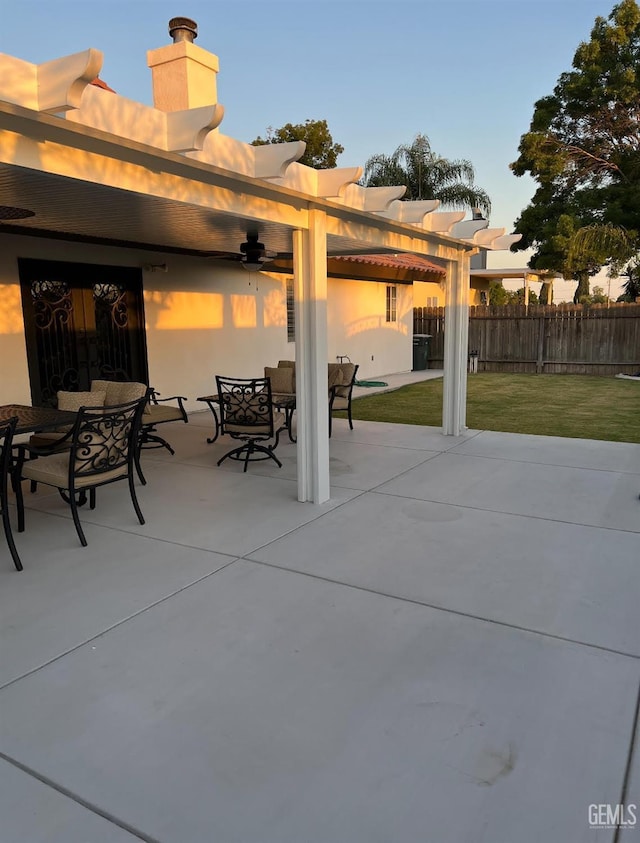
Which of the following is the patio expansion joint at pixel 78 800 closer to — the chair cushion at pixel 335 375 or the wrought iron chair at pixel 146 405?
the wrought iron chair at pixel 146 405

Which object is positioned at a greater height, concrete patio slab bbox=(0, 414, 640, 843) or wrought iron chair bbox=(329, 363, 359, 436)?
wrought iron chair bbox=(329, 363, 359, 436)

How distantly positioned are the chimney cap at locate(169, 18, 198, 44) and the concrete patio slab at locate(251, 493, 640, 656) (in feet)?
12.6

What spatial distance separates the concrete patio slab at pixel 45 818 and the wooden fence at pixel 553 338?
17.3 m

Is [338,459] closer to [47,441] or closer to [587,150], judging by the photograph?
[47,441]

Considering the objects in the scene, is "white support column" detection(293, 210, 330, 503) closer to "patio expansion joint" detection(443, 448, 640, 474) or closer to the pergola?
the pergola

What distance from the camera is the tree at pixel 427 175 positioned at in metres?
23.0

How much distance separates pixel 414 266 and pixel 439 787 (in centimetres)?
1568

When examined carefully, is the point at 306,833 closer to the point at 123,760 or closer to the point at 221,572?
the point at 123,760

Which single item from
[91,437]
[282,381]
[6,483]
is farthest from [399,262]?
[6,483]

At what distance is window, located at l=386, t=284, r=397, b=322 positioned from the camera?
1661 centimetres

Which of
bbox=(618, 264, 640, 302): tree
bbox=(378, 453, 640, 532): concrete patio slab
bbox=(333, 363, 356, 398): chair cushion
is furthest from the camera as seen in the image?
bbox=(618, 264, 640, 302): tree

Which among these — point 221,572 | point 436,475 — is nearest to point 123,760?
point 221,572

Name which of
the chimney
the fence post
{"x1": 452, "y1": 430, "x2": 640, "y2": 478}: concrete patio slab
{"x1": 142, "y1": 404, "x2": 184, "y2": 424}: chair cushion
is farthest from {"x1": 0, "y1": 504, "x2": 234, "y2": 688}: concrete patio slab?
the fence post

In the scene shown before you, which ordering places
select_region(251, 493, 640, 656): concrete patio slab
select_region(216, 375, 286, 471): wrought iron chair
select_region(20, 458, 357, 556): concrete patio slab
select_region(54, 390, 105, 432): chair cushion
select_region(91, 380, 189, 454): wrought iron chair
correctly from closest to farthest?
select_region(251, 493, 640, 656): concrete patio slab, select_region(20, 458, 357, 556): concrete patio slab, select_region(54, 390, 105, 432): chair cushion, select_region(91, 380, 189, 454): wrought iron chair, select_region(216, 375, 286, 471): wrought iron chair
